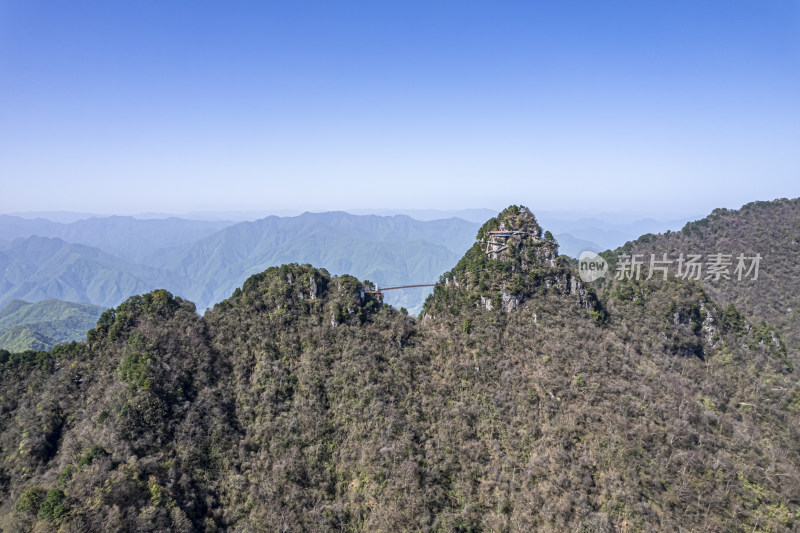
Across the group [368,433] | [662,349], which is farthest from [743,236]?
[368,433]

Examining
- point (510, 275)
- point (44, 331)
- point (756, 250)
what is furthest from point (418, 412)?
point (44, 331)

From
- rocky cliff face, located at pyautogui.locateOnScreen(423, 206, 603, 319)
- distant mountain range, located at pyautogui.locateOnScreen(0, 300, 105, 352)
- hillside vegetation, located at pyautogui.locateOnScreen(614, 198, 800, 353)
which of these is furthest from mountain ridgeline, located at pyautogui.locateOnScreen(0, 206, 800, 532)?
distant mountain range, located at pyautogui.locateOnScreen(0, 300, 105, 352)

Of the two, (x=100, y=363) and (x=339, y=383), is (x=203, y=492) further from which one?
(x=100, y=363)

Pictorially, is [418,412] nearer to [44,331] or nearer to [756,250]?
[756,250]

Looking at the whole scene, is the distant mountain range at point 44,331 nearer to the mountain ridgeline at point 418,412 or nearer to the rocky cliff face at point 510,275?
the mountain ridgeline at point 418,412

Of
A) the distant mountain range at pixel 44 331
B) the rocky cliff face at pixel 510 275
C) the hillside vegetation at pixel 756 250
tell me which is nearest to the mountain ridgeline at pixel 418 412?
the rocky cliff face at pixel 510 275

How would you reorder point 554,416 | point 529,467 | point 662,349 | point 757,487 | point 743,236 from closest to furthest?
point 757,487 < point 529,467 < point 554,416 < point 662,349 < point 743,236

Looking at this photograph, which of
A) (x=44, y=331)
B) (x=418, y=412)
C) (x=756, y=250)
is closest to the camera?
(x=418, y=412)

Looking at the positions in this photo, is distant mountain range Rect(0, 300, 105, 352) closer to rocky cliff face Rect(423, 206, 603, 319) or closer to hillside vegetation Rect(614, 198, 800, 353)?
rocky cliff face Rect(423, 206, 603, 319)
